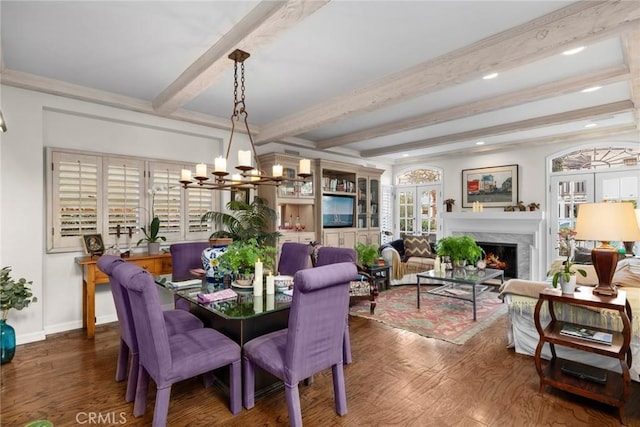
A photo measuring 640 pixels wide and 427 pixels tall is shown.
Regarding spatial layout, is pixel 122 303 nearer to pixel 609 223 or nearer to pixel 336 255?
pixel 336 255

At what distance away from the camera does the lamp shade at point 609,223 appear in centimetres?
231

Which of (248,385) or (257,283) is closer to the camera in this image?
(248,385)

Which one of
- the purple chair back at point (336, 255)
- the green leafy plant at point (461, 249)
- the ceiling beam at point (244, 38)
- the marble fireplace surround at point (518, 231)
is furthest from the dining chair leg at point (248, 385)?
the marble fireplace surround at point (518, 231)

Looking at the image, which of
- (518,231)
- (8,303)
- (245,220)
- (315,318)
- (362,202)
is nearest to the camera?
(315,318)

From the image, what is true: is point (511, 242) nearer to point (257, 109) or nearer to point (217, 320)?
point (257, 109)

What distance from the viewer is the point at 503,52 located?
2.49m

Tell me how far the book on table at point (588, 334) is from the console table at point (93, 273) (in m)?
3.91

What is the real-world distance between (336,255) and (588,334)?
208cm

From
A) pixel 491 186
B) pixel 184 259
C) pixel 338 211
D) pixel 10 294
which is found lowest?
pixel 10 294

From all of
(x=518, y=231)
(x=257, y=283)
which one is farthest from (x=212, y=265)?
(x=518, y=231)

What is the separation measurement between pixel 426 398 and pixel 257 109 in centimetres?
359

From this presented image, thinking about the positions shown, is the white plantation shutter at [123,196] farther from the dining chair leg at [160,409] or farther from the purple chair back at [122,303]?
the dining chair leg at [160,409]

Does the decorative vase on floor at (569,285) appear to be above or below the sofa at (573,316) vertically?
above

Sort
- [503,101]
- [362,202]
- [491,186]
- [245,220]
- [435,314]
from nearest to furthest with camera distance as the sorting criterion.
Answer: [503,101] → [435,314] → [245,220] → [491,186] → [362,202]
